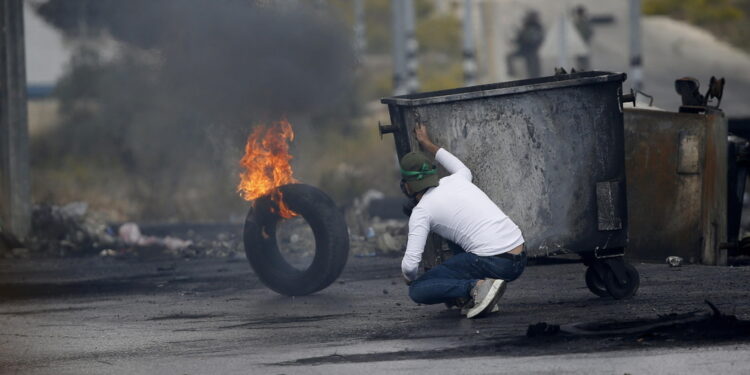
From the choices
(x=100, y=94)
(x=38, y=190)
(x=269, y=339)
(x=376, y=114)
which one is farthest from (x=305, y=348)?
(x=376, y=114)

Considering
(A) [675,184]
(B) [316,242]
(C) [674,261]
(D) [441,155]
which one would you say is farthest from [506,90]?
(C) [674,261]

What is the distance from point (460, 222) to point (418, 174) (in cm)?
41

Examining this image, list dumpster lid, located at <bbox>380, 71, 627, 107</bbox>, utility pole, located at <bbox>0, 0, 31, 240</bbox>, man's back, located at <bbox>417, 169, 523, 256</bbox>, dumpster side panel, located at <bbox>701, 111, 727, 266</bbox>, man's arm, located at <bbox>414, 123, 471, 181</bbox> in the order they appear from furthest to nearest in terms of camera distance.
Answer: utility pole, located at <bbox>0, 0, 31, 240</bbox> < dumpster side panel, located at <bbox>701, 111, 727, 266</bbox> < dumpster lid, located at <bbox>380, 71, 627, 107</bbox> < man's arm, located at <bbox>414, 123, 471, 181</bbox> < man's back, located at <bbox>417, 169, 523, 256</bbox>

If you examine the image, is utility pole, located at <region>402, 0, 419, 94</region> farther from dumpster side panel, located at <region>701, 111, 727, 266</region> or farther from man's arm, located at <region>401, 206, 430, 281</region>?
man's arm, located at <region>401, 206, 430, 281</region>

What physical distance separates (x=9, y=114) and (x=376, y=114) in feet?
53.8

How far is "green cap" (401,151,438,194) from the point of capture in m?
7.41

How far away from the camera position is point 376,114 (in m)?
29.4

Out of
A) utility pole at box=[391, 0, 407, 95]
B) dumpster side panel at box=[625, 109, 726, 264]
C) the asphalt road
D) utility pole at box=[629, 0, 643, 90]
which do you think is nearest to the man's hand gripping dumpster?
the asphalt road

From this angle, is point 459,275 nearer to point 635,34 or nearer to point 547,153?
point 547,153

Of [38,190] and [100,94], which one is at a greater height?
[100,94]

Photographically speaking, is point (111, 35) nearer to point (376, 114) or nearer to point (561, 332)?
point (561, 332)

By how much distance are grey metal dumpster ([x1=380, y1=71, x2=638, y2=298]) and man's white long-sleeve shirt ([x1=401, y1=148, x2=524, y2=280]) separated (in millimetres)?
444

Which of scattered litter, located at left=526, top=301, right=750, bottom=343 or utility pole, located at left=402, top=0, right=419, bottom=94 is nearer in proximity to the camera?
scattered litter, located at left=526, top=301, right=750, bottom=343

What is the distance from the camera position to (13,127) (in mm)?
13695
